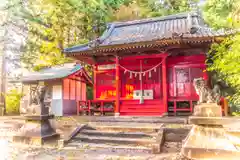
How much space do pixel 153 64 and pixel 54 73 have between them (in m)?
7.59

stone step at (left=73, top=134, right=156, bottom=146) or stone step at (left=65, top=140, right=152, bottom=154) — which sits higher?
stone step at (left=73, top=134, right=156, bottom=146)

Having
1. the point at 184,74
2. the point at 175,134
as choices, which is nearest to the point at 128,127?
A: the point at 175,134

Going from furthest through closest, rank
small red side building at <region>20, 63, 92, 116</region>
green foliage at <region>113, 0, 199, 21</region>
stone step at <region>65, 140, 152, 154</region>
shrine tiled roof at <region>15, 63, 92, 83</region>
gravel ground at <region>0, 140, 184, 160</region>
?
green foliage at <region>113, 0, 199, 21</region> → small red side building at <region>20, 63, 92, 116</region> → shrine tiled roof at <region>15, 63, 92, 83</region> → stone step at <region>65, 140, 152, 154</region> → gravel ground at <region>0, 140, 184, 160</region>

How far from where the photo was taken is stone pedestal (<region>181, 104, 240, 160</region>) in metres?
4.97

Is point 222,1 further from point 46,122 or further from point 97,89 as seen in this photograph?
point 46,122

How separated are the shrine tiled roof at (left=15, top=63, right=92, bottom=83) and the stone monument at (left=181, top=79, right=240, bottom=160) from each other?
33.1 ft

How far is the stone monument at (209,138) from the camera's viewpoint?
16.3 feet

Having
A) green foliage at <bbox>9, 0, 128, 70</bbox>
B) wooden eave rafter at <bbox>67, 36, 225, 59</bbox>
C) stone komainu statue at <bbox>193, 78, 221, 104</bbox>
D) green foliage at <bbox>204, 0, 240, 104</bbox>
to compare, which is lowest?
stone komainu statue at <bbox>193, 78, 221, 104</bbox>

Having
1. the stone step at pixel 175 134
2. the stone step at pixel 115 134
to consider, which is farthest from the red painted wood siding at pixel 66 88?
the stone step at pixel 175 134

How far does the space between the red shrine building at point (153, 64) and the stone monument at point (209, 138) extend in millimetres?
4331

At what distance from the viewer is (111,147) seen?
6.73 meters

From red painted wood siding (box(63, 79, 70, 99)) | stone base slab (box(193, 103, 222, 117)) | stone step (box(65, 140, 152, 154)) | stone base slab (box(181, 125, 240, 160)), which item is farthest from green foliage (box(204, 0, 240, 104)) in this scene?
red painted wood siding (box(63, 79, 70, 99))

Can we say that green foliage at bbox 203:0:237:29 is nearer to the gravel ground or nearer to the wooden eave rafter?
the wooden eave rafter

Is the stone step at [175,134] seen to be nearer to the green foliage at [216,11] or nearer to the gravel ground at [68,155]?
the gravel ground at [68,155]
